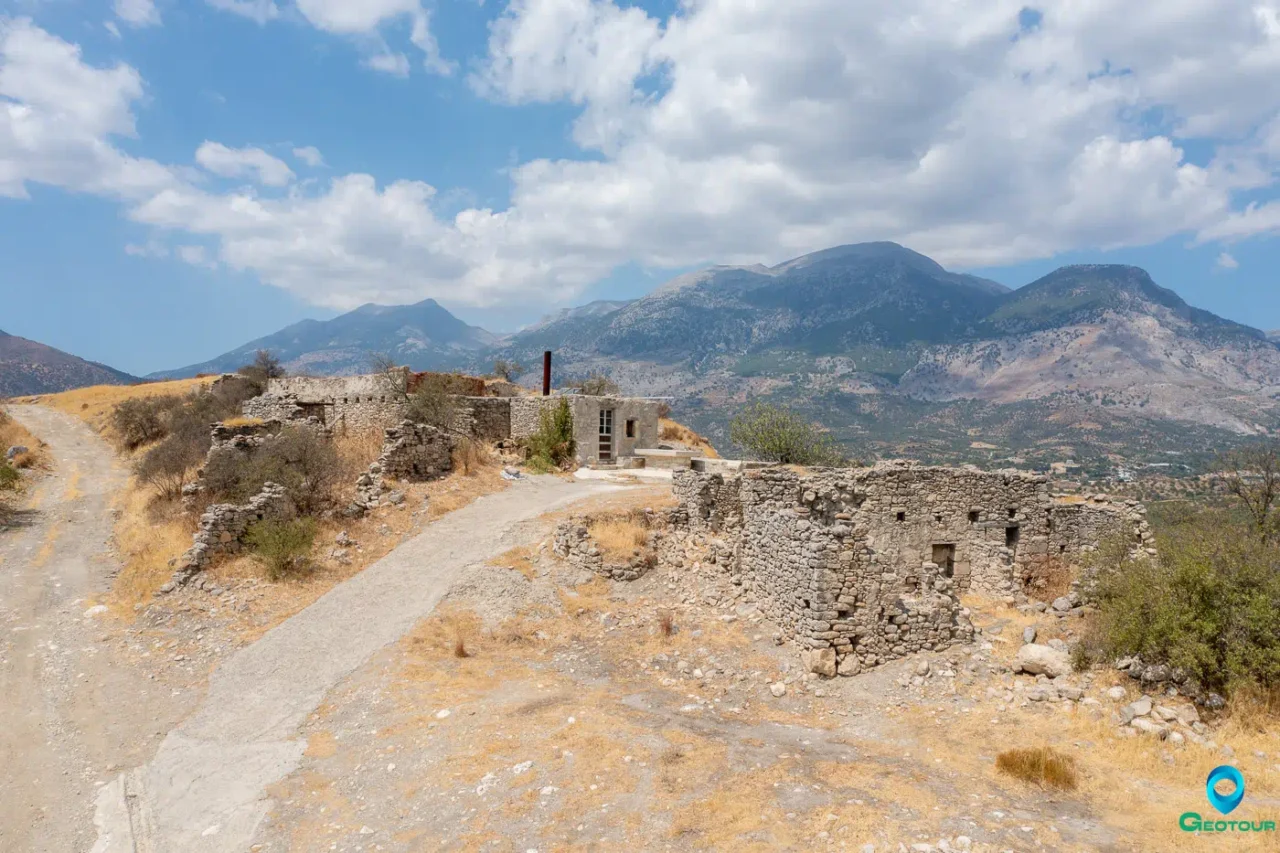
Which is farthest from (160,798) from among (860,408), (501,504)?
(860,408)

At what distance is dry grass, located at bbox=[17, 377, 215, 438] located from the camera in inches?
1951

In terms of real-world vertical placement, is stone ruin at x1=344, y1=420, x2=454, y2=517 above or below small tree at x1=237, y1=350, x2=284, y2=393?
below

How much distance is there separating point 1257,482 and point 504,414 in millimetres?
31897

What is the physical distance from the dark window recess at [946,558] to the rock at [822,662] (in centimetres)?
793

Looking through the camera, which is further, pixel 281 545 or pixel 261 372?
pixel 261 372

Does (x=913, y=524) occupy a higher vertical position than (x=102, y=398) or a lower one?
lower

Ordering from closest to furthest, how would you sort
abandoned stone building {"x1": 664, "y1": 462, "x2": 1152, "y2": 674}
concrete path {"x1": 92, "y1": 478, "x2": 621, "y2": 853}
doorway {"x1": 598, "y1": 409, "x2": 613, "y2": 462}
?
concrete path {"x1": 92, "y1": 478, "x2": 621, "y2": 853} < abandoned stone building {"x1": 664, "y1": 462, "x2": 1152, "y2": 674} < doorway {"x1": 598, "y1": 409, "x2": 613, "y2": 462}

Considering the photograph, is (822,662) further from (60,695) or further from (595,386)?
(595,386)

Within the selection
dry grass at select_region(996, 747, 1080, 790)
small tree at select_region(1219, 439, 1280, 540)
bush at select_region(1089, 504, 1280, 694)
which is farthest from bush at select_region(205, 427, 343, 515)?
small tree at select_region(1219, 439, 1280, 540)

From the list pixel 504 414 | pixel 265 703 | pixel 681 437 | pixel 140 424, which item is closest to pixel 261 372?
pixel 140 424

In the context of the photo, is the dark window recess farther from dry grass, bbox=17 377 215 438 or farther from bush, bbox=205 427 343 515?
dry grass, bbox=17 377 215 438

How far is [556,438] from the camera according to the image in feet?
104

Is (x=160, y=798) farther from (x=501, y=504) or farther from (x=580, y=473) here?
(x=580, y=473)

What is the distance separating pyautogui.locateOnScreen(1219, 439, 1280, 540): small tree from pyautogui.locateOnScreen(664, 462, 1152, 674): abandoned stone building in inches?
269
